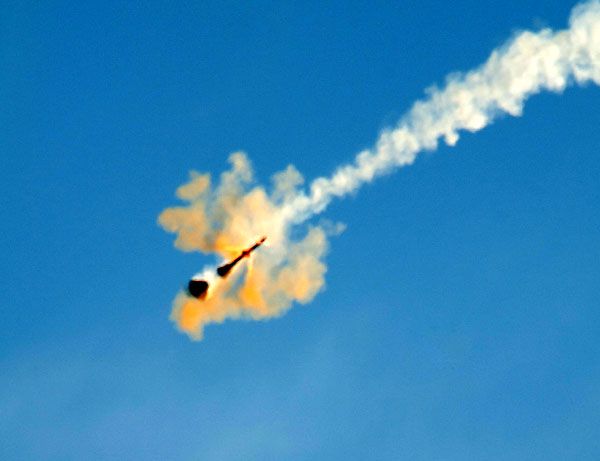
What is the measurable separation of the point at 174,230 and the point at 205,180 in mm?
4260

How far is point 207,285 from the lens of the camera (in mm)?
60406

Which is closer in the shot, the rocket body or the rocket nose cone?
the rocket body

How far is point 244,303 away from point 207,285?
10.2 ft

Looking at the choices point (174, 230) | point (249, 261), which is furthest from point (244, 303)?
point (174, 230)

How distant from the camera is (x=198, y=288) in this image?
60469 millimetres

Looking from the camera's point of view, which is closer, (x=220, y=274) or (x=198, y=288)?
(x=220, y=274)

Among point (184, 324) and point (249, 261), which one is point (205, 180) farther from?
point (184, 324)

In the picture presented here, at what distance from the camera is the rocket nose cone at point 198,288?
6031cm

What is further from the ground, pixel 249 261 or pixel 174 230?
pixel 174 230

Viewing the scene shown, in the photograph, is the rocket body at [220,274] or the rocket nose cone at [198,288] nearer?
the rocket body at [220,274]

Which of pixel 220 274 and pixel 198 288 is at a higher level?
pixel 198 288

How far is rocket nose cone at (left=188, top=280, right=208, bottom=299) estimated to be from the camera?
60.3 metres

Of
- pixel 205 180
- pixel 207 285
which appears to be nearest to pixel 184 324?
pixel 207 285

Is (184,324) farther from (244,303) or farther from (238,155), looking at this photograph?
(238,155)
